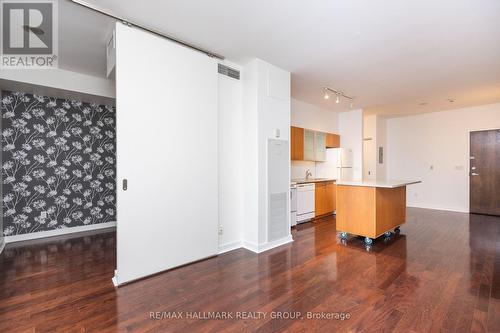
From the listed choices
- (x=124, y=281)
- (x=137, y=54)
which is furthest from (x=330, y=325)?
(x=137, y=54)

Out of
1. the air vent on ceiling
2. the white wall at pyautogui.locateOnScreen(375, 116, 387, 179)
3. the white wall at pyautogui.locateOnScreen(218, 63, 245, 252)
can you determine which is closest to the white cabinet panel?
the white wall at pyautogui.locateOnScreen(218, 63, 245, 252)

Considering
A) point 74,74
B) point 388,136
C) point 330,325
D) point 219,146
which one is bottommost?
point 330,325

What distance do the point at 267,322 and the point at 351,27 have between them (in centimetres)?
311

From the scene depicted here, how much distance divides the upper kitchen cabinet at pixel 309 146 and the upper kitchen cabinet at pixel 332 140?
27.8 inches

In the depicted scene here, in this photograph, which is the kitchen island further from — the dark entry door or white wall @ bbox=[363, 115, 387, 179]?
the dark entry door

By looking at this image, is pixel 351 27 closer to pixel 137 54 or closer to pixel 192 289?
pixel 137 54

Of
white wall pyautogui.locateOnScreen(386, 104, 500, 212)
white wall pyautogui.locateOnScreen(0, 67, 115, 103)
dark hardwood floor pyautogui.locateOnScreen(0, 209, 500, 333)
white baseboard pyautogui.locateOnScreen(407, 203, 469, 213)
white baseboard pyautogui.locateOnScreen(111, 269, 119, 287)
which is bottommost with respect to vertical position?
dark hardwood floor pyautogui.locateOnScreen(0, 209, 500, 333)

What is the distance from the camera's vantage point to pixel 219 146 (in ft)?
11.7

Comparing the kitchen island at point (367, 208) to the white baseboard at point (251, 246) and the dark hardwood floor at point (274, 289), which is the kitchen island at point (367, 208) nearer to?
the dark hardwood floor at point (274, 289)

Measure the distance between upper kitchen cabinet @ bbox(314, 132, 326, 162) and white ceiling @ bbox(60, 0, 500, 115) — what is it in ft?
5.81

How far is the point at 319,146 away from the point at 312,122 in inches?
25.8

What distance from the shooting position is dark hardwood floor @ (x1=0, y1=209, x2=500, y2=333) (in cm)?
195

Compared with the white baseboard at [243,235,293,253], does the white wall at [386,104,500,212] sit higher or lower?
higher

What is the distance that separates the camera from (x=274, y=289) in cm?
248
